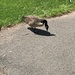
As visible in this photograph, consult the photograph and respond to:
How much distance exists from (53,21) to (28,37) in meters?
1.25

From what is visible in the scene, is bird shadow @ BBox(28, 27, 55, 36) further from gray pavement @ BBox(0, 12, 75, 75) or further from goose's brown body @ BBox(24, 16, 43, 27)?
goose's brown body @ BBox(24, 16, 43, 27)

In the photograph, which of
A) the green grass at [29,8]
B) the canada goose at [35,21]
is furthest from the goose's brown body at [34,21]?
the green grass at [29,8]

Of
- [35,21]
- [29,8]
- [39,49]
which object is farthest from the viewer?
[29,8]

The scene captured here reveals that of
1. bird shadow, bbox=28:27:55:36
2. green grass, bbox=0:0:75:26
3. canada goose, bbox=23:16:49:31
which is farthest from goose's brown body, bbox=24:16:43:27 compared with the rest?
green grass, bbox=0:0:75:26

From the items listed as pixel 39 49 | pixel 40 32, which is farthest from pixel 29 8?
pixel 39 49

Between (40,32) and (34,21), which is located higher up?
(34,21)

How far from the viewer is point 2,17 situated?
9945 mm

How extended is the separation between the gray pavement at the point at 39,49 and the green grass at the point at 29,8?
1.37ft

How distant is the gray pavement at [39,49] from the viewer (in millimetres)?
7156

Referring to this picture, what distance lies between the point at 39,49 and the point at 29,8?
2.81 metres

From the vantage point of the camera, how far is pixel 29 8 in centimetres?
1055

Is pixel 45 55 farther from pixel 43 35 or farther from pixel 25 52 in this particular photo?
pixel 43 35

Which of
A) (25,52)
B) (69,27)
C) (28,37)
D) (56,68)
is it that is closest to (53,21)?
(69,27)

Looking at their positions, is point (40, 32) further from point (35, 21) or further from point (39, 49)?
point (39, 49)
